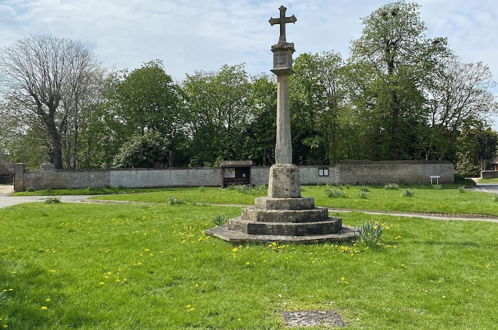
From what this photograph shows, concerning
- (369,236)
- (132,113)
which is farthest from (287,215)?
(132,113)

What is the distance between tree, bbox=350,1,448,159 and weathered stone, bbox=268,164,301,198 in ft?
86.1

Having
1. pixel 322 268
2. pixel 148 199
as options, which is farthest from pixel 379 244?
pixel 148 199

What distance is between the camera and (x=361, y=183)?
111 ft

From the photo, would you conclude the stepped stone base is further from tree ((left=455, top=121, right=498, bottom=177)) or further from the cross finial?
tree ((left=455, top=121, right=498, bottom=177))

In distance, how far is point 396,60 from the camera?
36.1 meters

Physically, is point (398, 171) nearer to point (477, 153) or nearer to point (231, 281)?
point (231, 281)

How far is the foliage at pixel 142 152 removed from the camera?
120 feet

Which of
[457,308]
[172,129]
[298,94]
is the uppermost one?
[298,94]

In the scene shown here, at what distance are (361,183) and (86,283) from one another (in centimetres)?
3049

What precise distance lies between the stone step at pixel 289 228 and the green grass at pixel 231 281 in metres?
0.81

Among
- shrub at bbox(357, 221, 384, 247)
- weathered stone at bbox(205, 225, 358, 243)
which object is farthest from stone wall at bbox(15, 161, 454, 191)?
shrub at bbox(357, 221, 384, 247)

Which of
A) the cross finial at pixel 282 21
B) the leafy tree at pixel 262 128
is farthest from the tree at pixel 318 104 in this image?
the cross finial at pixel 282 21

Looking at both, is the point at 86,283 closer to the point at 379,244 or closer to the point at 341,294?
the point at 341,294

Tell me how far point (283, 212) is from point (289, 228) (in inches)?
20.8
